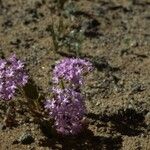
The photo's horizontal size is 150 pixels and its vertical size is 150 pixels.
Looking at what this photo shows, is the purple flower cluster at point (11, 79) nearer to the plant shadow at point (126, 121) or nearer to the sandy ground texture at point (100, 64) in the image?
the sandy ground texture at point (100, 64)

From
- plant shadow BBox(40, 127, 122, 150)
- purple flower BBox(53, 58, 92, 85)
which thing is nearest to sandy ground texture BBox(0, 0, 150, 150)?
plant shadow BBox(40, 127, 122, 150)

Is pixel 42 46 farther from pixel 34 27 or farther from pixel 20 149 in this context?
pixel 20 149

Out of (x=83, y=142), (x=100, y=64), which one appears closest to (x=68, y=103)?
(x=83, y=142)

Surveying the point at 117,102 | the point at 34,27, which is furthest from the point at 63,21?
the point at 117,102

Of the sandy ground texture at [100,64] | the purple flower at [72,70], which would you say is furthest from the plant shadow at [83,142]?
the purple flower at [72,70]

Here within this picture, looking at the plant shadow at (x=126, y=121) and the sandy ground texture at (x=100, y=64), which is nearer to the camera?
the sandy ground texture at (x=100, y=64)

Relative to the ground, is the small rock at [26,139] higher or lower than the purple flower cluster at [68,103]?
lower
